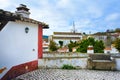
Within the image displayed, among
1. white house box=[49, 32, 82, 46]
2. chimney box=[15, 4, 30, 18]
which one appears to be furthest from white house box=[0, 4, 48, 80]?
white house box=[49, 32, 82, 46]

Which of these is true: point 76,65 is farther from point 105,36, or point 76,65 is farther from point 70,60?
point 105,36

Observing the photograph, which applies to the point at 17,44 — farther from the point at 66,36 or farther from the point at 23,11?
the point at 66,36

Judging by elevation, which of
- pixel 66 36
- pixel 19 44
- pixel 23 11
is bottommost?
pixel 19 44

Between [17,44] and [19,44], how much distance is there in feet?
0.85

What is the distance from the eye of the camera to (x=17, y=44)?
10.5 meters

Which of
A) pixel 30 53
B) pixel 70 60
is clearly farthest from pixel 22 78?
pixel 70 60

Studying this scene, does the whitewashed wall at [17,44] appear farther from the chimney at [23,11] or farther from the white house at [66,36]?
the white house at [66,36]

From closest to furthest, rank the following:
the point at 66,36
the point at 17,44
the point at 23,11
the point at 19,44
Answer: the point at 17,44
the point at 19,44
the point at 23,11
the point at 66,36

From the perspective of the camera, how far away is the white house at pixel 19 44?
8891 millimetres

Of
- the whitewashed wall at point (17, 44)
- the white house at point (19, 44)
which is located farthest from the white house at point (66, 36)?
the whitewashed wall at point (17, 44)

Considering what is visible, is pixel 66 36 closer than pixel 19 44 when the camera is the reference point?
No

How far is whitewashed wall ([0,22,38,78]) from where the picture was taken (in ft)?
29.7

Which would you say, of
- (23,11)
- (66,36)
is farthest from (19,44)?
(66,36)

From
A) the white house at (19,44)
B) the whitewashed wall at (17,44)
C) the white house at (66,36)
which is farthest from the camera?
the white house at (66,36)
